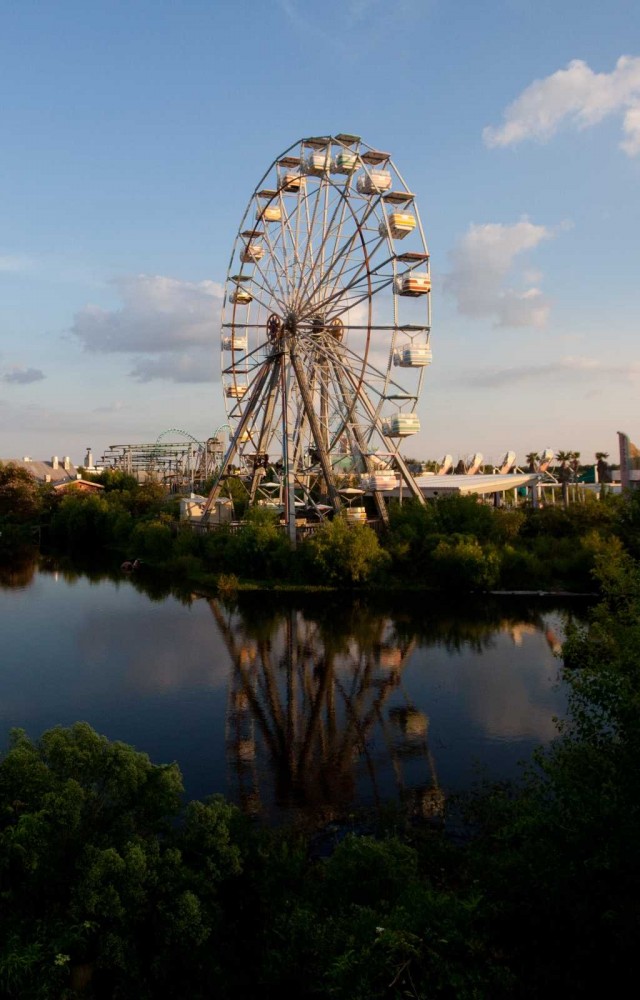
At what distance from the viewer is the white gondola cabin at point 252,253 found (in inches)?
1405

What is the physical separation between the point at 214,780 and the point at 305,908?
5711 millimetres

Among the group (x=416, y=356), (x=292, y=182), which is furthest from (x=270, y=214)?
(x=416, y=356)

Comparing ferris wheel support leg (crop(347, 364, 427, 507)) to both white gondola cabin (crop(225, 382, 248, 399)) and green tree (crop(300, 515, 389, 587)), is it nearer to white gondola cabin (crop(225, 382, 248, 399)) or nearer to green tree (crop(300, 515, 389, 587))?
green tree (crop(300, 515, 389, 587))

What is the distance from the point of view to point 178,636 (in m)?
24.7

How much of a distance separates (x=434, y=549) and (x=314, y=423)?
294 inches

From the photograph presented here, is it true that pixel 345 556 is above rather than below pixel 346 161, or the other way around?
below

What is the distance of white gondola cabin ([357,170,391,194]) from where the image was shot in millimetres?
29609

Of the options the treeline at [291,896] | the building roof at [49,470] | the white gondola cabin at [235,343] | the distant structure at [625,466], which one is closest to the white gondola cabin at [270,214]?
the white gondola cabin at [235,343]

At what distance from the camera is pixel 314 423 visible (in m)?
33.6

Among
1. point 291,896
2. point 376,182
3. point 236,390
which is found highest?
point 376,182

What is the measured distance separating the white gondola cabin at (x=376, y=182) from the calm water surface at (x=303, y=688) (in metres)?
15.5

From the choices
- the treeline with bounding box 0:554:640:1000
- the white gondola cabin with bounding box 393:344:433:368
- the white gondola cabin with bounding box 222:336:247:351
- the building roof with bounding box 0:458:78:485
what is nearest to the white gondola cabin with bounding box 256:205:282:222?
the white gondola cabin with bounding box 222:336:247:351

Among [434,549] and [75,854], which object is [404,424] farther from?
[75,854]

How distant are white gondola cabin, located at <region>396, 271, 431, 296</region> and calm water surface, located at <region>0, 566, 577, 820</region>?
11.5m
